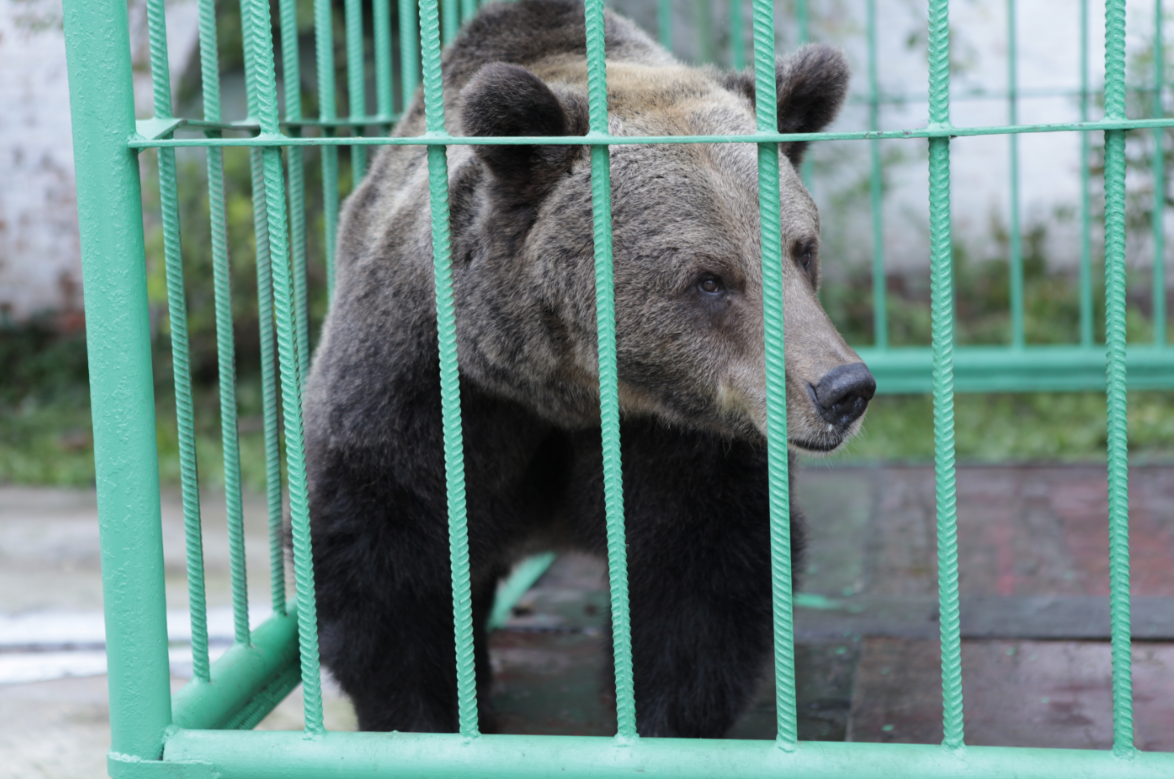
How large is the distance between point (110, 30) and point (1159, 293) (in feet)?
15.9

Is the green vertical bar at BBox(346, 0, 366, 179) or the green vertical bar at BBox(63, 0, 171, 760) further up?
the green vertical bar at BBox(346, 0, 366, 179)

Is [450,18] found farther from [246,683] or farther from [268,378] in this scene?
[246,683]

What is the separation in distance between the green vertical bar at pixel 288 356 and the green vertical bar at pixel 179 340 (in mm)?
239

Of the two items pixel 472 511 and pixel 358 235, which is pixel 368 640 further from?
pixel 358 235

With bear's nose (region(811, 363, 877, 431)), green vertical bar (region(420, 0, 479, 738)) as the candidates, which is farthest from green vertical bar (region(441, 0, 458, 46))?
bear's nose (region(811, 363, 877, 431))

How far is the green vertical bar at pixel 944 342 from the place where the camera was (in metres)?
1.82

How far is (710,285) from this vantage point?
232 cm

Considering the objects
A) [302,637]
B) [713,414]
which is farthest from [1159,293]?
[302,637]

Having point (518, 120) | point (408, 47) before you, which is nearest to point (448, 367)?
point (518, 120)

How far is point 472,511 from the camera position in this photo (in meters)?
2.69

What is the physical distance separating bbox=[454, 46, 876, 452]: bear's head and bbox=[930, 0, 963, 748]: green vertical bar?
268 mm

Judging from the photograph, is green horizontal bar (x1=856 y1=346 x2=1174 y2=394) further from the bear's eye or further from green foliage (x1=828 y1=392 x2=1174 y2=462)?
the bear's eye

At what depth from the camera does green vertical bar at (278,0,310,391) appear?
2.80 m

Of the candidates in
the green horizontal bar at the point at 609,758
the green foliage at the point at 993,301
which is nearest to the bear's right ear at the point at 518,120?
the green horizontal bar at the point at 609,758
